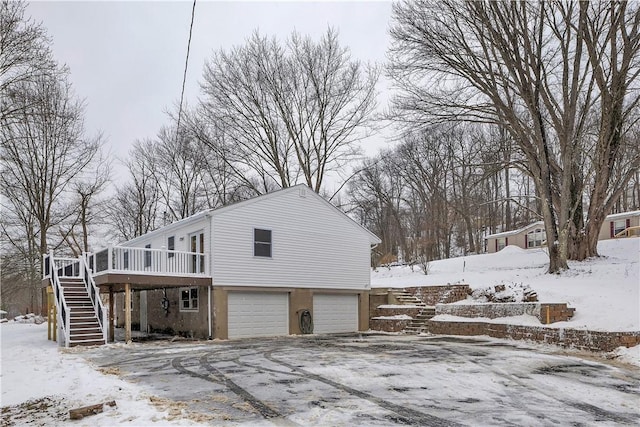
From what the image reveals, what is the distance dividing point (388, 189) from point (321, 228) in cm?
2551

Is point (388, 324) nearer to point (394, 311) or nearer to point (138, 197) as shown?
point (394, 311)

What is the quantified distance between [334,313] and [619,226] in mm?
19984

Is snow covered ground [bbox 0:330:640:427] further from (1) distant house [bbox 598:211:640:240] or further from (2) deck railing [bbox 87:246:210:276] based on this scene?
(1) distant house [bbox 598:211:640:240]

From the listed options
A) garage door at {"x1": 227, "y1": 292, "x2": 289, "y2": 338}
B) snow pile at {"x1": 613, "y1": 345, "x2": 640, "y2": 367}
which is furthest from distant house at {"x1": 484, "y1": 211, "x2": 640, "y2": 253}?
snow pile at {"x1": 613, "y1": 345, "x2": 640, "y2": 367}

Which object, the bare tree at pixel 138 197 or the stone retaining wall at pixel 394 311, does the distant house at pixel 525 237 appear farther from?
the bare tree at pixel 138 197

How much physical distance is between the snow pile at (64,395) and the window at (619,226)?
96.5 ft

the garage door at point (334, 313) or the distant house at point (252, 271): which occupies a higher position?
the distant house at point (252, 271)

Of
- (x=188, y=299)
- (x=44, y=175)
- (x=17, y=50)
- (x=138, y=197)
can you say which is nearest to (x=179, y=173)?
(x=138, y=197)

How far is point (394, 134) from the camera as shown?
2028cm

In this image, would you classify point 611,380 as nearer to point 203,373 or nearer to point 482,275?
point 203,373

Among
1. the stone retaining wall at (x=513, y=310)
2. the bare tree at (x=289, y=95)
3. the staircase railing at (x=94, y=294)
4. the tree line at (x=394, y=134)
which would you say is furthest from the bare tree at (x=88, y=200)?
the stone retaining wall at (x=513, y=310)

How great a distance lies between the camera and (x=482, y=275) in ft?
66.2

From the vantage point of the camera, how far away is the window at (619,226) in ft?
93.8

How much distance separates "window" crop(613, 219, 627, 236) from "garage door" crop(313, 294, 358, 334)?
18.4 m
